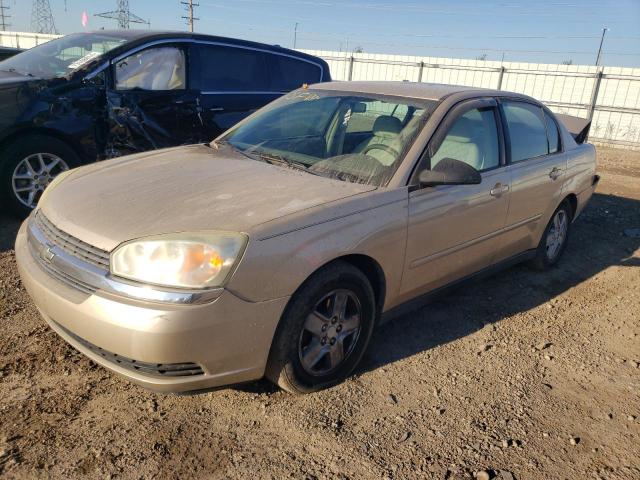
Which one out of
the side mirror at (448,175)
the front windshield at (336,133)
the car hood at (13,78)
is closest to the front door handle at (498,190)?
the side mirror at (448,175)

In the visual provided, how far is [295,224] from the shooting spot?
2.51 meters

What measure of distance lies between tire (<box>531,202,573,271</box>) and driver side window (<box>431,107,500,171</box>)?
1259 millimetres

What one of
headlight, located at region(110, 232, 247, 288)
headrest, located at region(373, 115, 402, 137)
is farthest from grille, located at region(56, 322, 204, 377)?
headrest, located at region(373, 115, 402, 137)

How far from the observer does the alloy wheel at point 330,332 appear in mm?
2732

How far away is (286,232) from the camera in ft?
8.07

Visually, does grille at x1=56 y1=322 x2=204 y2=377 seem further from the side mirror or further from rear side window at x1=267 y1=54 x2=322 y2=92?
rear side window at x1=267 y1=54 x2=322 y2=92

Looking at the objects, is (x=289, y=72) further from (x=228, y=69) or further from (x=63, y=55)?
(x=63, y=55)

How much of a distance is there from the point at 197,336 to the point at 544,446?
180 cm

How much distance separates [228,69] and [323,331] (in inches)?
172

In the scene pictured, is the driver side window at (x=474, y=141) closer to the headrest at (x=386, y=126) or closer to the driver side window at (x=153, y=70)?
the headrest at (x=386, y=126)

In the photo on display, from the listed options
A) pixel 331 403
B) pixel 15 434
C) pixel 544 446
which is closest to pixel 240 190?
pixel 331 403

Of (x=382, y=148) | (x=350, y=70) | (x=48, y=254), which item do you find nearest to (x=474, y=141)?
(x=382, y=148)

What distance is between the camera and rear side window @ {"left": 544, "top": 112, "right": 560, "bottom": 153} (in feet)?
15.2

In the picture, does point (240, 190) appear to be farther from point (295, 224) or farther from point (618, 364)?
point (618, 364)
